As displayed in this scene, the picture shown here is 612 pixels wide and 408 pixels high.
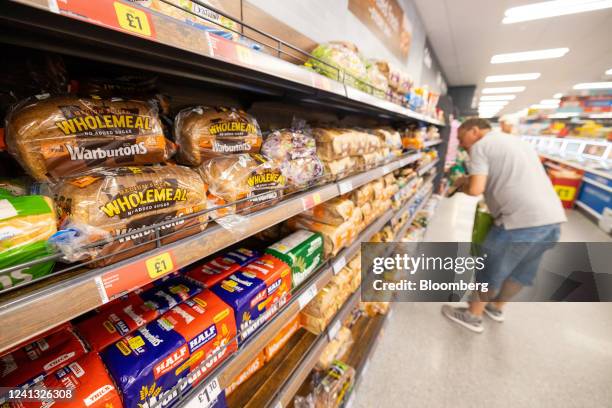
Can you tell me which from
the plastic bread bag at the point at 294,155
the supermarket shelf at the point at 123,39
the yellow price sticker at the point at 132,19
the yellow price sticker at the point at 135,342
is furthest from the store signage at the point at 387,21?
the yellow price sticker at the point at 135,342

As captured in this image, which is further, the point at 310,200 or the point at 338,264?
the point at 338,264

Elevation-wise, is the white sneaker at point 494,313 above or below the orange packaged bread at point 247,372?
below

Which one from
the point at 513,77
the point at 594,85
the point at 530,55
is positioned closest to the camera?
the point at 530,55

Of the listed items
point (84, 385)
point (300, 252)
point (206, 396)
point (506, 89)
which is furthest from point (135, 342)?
point (506, 89)

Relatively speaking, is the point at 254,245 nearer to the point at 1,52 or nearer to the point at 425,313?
the point at 1,52

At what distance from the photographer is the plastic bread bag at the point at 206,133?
2.27 feet

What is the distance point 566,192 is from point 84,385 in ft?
26.1

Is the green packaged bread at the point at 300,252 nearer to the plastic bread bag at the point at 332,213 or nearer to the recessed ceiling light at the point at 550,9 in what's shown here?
the plastic bread bag at the point at 332,213

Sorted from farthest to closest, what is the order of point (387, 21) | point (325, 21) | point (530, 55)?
point (530, 55) → point (387, 21) → point (325, 21)

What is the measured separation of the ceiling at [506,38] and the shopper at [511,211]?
2.42m

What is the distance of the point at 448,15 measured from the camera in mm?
3471

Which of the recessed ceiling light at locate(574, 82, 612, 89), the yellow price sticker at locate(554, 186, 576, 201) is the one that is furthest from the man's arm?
the recessed ceiling light at locate(574, 82, 612, 89)

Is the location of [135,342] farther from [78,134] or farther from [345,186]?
[345,186]

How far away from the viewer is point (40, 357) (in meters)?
0.50
